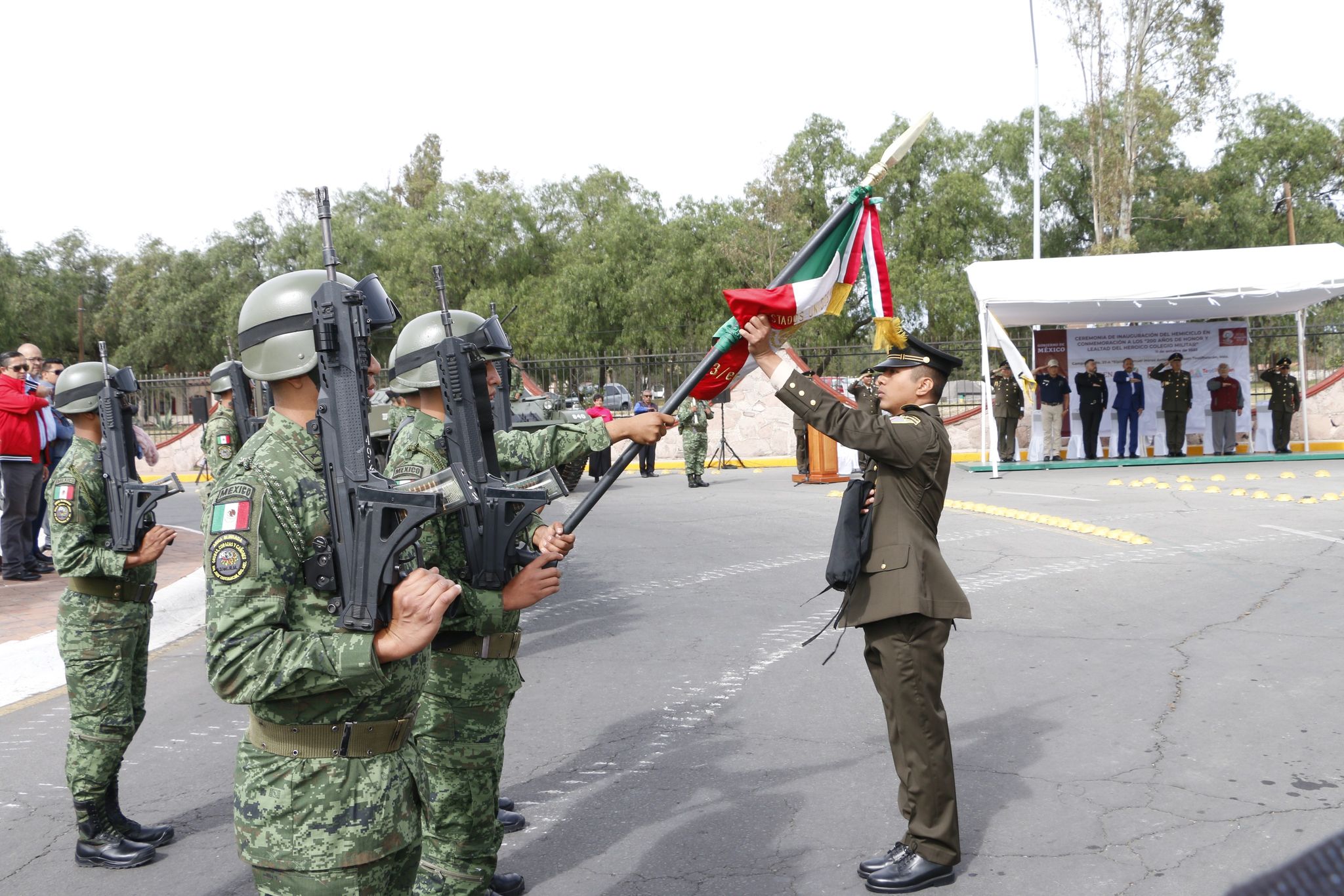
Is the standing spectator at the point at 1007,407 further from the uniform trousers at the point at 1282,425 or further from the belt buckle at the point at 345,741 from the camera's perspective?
the belt buckle at the point at 345,741

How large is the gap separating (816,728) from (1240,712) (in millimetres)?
2256

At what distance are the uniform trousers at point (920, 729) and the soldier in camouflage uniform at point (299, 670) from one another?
2.07 m

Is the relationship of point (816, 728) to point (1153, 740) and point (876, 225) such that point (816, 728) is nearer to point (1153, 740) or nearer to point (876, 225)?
point (1153, 740)

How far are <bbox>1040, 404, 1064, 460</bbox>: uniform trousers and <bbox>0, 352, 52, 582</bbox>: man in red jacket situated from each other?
17173 millimetres

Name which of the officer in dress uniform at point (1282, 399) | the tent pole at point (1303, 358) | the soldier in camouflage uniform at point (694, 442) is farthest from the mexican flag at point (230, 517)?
the tent pole at point (1303, 358)

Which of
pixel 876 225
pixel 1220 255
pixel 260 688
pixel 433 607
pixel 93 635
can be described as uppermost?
pixel 1220 255

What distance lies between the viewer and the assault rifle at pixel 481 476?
11.4 ft

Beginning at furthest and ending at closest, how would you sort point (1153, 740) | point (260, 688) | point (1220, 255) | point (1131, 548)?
point (1220, 255) → point (1131, 548) → point (1153, 740) → point (260, 688)

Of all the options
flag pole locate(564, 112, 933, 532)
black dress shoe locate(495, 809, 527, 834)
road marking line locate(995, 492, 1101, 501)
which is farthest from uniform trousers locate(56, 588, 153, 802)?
road marking line locate(995, 492, 1101, 501)

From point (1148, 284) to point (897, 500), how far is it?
16351 millimetres

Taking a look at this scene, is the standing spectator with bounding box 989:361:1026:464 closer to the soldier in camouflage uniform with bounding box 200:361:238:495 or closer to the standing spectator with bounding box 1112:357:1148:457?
the standing spectator with bounding box 1112:357:1148:457

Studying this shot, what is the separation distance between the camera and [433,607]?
2.33 m

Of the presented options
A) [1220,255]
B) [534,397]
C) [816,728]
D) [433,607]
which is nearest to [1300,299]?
[1220,255]

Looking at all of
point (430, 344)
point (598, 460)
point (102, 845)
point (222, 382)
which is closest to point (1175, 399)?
point (598, 460)
